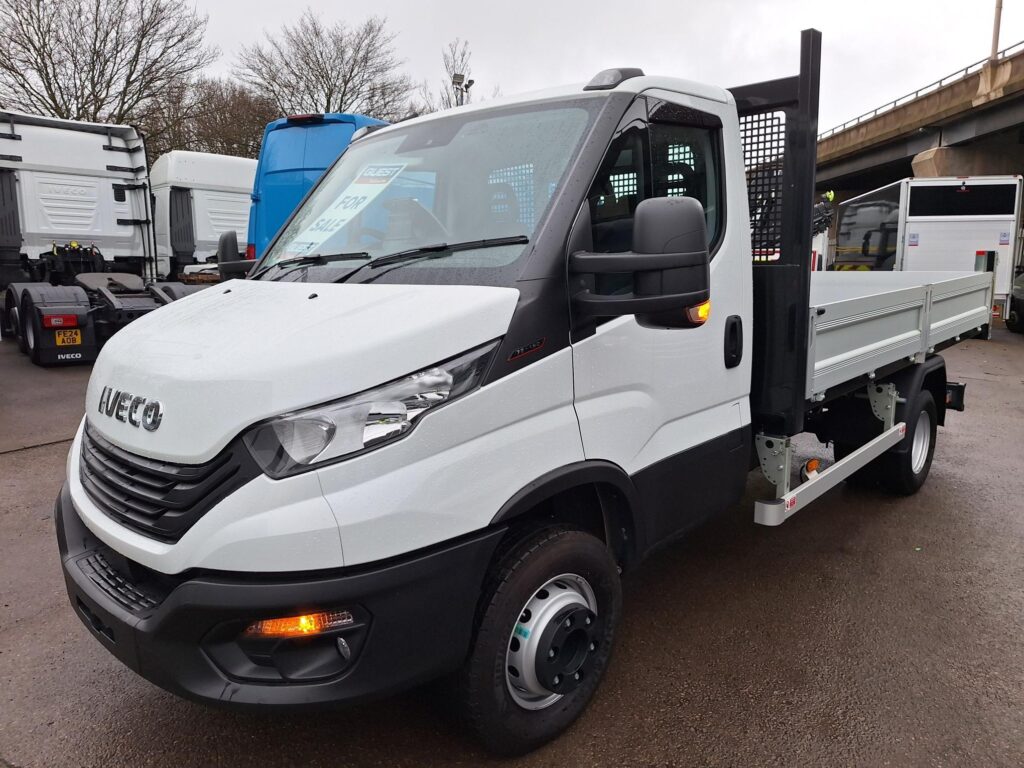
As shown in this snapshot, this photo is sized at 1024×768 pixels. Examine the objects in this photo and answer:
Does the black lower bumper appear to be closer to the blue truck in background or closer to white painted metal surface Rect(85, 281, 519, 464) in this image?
white painted metal surface Rect(85, 281, 519, 464)

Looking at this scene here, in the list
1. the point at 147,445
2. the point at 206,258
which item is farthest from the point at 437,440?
the point at 206,258

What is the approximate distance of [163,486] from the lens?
83.3 inches

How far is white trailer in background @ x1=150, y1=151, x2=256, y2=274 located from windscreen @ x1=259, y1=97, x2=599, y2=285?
1076cm

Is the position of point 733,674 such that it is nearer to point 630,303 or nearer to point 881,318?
point 630,303

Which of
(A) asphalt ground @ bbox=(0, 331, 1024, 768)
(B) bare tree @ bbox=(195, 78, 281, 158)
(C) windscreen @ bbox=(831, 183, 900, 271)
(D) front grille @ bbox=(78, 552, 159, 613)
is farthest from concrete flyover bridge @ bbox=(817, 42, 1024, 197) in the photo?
(D) front grille @ bbox=(78, 552, 159, 613)

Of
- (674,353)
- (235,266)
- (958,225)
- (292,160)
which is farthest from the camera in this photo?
(958,225)

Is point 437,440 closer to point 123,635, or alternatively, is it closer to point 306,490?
point 306,490

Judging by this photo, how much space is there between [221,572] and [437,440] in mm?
674

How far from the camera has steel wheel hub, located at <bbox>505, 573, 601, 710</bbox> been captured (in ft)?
8.07

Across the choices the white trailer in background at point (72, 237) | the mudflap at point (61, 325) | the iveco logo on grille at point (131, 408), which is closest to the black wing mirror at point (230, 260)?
the iveco logo on grille at point (131, 408)

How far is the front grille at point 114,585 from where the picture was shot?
7.09 feet

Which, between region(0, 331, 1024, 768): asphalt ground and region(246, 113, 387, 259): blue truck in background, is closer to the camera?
region(0, 331, 1024, 768): asphalt ground

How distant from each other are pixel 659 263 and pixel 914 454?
4046 millimetres

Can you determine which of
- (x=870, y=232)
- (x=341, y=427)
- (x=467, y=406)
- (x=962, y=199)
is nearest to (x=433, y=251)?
(x=467, y=406)
